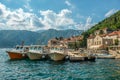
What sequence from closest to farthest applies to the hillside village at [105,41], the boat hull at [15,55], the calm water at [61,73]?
1. the calm water at [61,73]
2. the boat hull at [15,55]
3. the hillside village at [105,41]

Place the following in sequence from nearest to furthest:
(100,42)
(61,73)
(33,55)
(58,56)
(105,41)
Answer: (61,73), (58,56), (33,55), (105,41), (100,42)

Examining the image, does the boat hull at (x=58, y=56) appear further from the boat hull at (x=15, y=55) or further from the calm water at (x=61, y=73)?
the calm water at (x=61, y=73)

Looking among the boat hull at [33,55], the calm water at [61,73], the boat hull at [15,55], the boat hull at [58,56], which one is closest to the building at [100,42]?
the boat hull at [33,55]

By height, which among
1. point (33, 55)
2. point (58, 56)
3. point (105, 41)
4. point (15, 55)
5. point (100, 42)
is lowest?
point (58, 56)

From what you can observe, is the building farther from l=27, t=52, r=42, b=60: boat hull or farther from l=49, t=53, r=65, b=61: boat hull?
l=49, t=53, r=65, b=61: boat hull

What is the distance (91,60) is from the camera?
226 ft

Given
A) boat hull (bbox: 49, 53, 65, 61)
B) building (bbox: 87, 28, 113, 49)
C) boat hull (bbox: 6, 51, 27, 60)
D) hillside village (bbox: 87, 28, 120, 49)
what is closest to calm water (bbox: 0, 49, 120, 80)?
boat hull (bbox: 49, 53, 65, 61)

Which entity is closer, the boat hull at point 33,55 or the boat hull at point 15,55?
the boat hull at point 33,55

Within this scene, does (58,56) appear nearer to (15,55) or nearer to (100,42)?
(15,55)

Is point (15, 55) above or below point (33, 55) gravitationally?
above

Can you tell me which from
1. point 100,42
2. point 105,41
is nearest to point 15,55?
point 100,42

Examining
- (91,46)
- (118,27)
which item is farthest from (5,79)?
(118,27)

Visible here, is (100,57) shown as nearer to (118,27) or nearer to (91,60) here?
(91,60)

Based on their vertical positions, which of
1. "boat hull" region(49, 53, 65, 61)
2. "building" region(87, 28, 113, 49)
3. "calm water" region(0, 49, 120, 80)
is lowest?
"calm water" region(0, 49, 120, 80)
